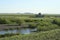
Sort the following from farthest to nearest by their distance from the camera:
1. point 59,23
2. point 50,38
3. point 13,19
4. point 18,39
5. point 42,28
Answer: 1. point 13,19
2. point 59,23
3. point 42,28
4. point 50,38
5. point 18,39

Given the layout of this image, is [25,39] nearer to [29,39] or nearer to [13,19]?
[29,39]

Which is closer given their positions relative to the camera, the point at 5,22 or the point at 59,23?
the point at 59,23

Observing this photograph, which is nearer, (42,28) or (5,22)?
(42,28)

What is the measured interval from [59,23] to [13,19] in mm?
16024

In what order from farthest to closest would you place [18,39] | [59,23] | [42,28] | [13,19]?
1. [13,19]
2. [59,23]
3. [42,28]
4. [18,39]

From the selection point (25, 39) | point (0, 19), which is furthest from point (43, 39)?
point (0, 19)

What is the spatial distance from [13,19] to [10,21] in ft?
3.91

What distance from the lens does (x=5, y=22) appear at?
53.6m

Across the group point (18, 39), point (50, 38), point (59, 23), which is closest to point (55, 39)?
point (50, 38)

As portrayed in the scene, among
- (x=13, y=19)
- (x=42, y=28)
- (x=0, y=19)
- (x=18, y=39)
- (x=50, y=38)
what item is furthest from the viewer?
(x=13, y=19)

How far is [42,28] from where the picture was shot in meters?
35.8

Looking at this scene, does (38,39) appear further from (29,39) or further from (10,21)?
(10,21)

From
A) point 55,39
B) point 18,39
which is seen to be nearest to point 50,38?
point 55,39

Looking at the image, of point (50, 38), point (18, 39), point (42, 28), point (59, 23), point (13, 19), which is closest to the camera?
point (18, 39)
